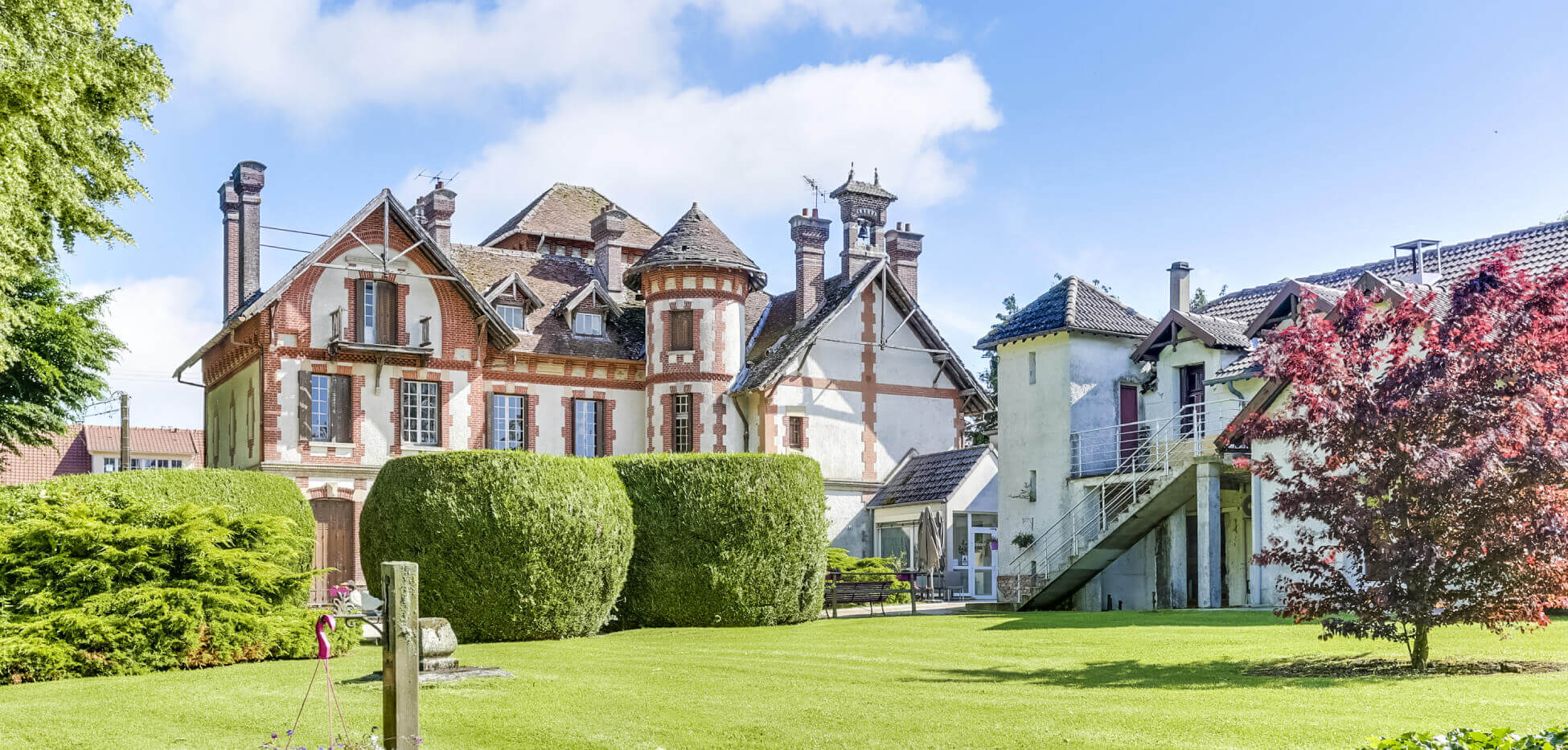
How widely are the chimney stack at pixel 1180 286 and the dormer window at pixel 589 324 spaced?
49.9 feet

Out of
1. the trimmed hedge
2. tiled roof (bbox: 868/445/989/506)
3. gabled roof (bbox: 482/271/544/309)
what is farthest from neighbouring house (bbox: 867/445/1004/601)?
the trimmed hedge

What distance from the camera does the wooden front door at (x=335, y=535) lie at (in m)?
33.8

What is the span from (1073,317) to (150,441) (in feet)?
180

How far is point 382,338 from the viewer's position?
3547 cm

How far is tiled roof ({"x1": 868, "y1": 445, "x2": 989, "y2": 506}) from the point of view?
1451 inches

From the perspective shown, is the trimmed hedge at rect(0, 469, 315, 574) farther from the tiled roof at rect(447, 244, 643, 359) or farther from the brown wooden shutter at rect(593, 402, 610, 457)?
the brown wooden shutter at rect(593, 402, 610, 457)

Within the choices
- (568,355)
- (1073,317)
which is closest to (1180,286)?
(1073,317)

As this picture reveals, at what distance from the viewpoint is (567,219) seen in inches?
1772

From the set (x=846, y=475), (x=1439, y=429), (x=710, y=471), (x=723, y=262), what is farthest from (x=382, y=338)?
(x=1439, y=429)

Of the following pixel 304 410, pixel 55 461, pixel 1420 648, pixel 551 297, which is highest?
pixel 551 297

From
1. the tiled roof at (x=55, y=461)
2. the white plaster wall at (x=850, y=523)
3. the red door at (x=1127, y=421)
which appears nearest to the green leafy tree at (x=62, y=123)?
the red door at (x=1127, y=421)

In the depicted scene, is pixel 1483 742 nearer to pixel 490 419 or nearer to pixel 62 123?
pixel 62 123

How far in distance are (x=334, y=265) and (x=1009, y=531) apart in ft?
55.7

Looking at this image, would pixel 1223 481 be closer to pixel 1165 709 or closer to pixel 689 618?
pixel 689 618
